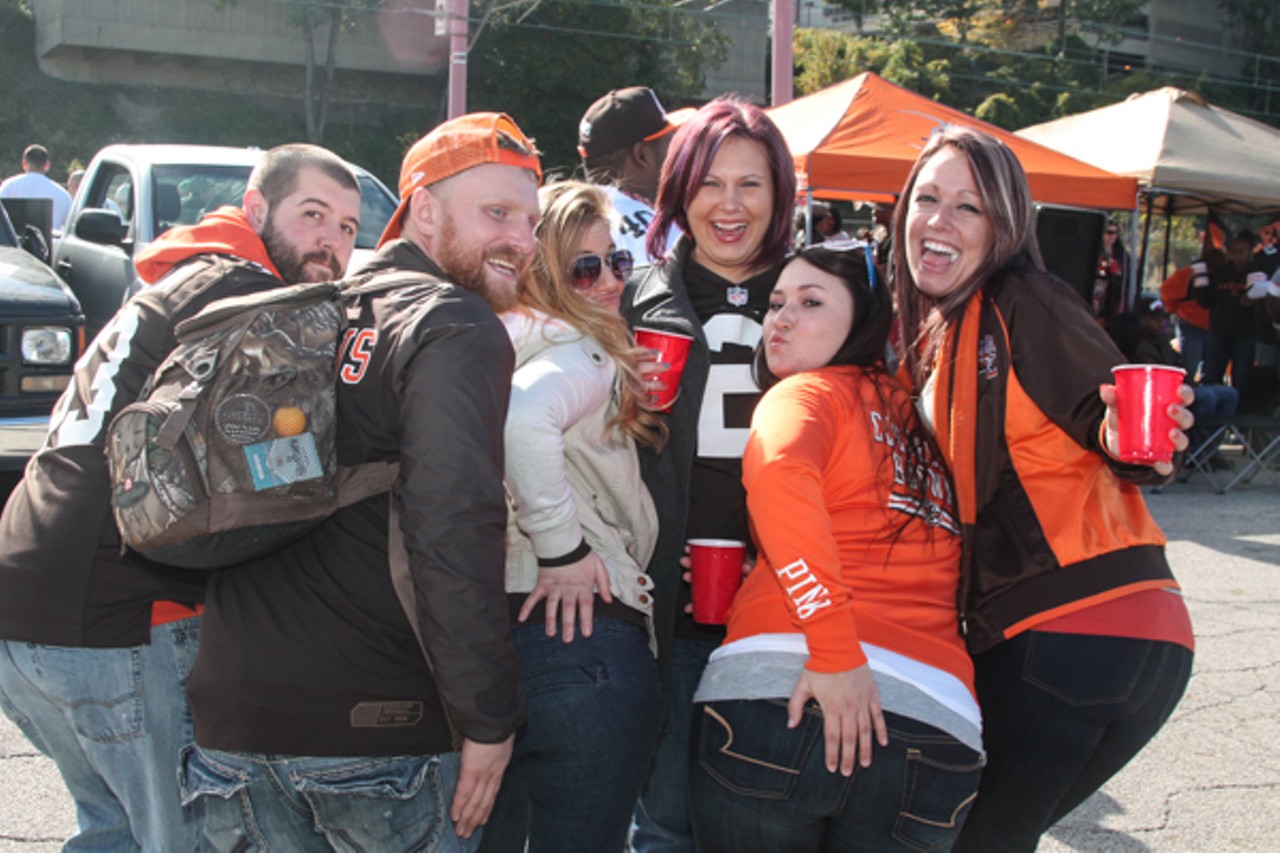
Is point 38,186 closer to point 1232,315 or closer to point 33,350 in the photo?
point 33,350

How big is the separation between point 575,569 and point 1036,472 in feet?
3.17

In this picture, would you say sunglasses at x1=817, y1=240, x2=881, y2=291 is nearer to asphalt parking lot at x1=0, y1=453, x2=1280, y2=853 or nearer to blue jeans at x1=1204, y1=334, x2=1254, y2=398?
asphalt parking lot at x1=0, y1=453, x2=1280, y2=853

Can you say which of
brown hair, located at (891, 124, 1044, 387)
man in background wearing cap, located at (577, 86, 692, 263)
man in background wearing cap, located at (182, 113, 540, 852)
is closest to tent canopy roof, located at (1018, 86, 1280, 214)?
man in background wearing cap, located at (577, 86, 692, 263)

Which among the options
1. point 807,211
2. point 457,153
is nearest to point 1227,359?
point 807,211

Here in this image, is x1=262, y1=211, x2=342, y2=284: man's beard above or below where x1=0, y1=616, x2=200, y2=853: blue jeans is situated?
above

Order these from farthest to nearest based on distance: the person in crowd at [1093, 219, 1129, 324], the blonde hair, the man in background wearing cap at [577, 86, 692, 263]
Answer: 1. the person in crowd at [1093, 219, 1129, 324]
2. the man in background wearing cap at [577, 86, 692, 263]
3. the blonde hair

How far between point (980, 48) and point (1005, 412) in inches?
1835

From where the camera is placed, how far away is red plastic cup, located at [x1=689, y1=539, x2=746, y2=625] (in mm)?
2561

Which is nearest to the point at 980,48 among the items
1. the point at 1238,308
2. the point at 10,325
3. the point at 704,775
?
the point at 1238,308

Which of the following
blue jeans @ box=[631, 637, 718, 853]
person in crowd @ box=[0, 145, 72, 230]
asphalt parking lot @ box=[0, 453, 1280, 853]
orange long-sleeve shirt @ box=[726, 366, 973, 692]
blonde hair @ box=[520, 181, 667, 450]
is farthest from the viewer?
A: person in crowd @ box=[0, 145, 72, 230]

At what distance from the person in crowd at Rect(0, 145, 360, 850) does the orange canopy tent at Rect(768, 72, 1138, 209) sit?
306 inches

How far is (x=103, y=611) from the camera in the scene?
2.37m

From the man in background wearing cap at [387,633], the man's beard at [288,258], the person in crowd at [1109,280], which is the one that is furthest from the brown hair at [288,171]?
the person in crowd at [1109,280]

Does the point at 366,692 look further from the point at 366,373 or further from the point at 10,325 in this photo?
the point at 10,325
